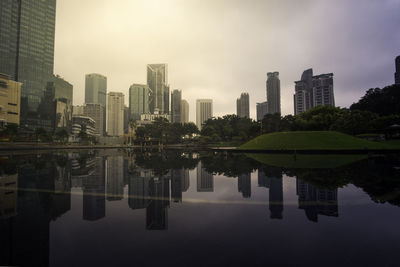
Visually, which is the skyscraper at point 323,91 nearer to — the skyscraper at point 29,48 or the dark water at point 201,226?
the dark water at point 201,226

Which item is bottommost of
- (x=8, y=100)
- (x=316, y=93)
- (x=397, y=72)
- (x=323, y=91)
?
(x=8, y=100)

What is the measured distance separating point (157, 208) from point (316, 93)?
7158 inches

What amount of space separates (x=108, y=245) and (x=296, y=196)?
7755 mm

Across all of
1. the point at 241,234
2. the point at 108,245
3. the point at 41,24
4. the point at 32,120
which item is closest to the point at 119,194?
the point at 108,245

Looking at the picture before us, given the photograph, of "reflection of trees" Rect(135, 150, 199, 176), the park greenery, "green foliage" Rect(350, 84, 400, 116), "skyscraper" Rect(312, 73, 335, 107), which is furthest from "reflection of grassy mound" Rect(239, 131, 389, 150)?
"skyscraper" Rect(312, 73, 335, 107)

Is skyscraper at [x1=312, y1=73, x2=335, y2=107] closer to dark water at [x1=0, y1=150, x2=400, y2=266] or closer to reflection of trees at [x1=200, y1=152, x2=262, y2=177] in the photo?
reflection of trees at [x1=200, y1=152, x2=262, y2=177]

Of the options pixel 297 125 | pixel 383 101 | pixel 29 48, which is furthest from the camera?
pixel 29 48

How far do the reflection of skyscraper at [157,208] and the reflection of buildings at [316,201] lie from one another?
486cm

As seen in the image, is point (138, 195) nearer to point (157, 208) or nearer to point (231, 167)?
point (157, 208)

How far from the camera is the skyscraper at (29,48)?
10019 cm

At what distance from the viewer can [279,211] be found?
23.7 feet

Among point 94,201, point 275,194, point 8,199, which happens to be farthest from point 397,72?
point 8,199

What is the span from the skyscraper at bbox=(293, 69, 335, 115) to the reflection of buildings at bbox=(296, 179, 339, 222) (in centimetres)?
16880

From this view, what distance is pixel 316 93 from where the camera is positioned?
15838 centimetres
